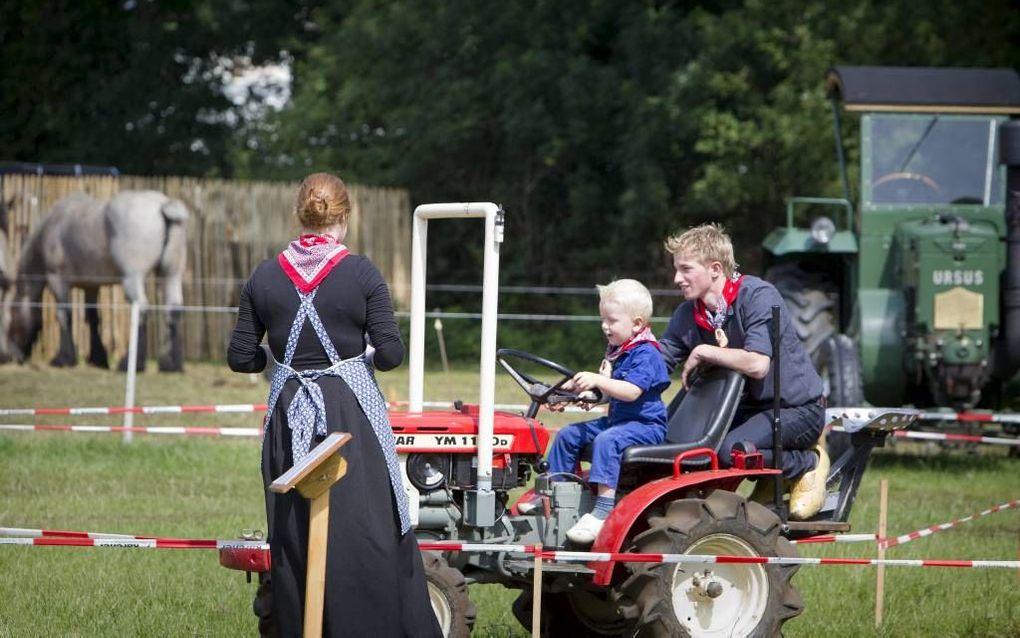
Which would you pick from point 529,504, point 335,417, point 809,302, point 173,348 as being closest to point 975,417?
point 809,302

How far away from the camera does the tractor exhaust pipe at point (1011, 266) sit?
A: 10.3 meters

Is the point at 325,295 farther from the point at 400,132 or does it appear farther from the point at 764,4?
the point at 400,132

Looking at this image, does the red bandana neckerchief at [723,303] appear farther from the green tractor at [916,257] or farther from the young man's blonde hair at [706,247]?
the green tractor at [916,257]

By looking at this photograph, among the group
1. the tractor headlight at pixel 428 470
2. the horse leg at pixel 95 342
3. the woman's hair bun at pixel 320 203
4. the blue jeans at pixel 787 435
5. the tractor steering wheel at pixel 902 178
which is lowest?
the horse leg at pixel 95 342

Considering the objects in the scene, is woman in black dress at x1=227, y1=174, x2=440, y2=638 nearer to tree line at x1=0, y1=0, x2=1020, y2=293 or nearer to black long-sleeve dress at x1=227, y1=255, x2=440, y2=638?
black long-sleeve dress at x1=227, y1=255, x2=440, y2=638

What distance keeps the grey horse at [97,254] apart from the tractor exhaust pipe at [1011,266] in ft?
34.3

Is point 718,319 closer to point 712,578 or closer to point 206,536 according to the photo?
point 712,578

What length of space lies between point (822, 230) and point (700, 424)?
6742 mm

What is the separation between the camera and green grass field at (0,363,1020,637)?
6.80 meters

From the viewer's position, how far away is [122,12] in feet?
93.1

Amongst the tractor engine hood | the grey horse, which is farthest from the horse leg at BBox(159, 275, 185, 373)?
the tractor engine hood

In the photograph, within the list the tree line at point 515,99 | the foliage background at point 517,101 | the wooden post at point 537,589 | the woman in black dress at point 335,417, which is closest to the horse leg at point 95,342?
the foliage background at point 517,101

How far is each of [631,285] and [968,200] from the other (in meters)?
7.63

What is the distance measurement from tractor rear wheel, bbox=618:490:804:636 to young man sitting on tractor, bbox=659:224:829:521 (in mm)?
309
